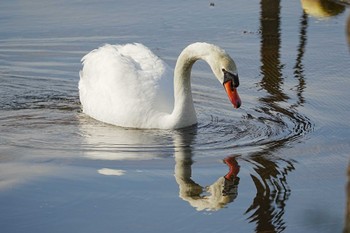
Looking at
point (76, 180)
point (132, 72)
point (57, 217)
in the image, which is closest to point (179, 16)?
point (132, 72)

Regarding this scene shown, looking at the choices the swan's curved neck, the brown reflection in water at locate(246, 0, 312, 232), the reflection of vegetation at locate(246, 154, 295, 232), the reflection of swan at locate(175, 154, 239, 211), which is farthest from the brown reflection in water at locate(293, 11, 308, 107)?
the reflection of swan at locate(175, 154, 239, 211)

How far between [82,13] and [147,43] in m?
2.22

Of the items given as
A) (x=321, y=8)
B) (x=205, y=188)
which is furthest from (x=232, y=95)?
(x=321, y=8)

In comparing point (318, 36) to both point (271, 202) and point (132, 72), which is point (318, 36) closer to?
point (132, 72)

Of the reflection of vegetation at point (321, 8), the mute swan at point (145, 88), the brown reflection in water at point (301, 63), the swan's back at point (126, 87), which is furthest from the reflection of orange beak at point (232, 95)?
the reflection of vegetation at point (321, 8)

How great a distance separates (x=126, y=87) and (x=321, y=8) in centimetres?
618

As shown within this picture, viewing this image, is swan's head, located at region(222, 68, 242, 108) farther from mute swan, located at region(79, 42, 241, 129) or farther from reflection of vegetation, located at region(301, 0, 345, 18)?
reflection of vegetation, located at region(301, 0, 345, 18)

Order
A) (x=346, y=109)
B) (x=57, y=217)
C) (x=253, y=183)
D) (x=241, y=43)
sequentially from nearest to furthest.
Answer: (x=57, y=217) < (x=253, y=183) < (x=346, y=109) < (x=241, y=43)

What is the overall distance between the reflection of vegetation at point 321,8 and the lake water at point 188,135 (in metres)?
0.04

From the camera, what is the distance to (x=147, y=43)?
1252 centimetres

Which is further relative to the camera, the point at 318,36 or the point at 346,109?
the point at 318,36

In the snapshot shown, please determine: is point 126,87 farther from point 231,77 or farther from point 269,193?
point 269,193

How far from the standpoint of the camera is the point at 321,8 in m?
14.8

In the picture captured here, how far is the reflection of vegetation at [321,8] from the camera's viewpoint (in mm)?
14367
